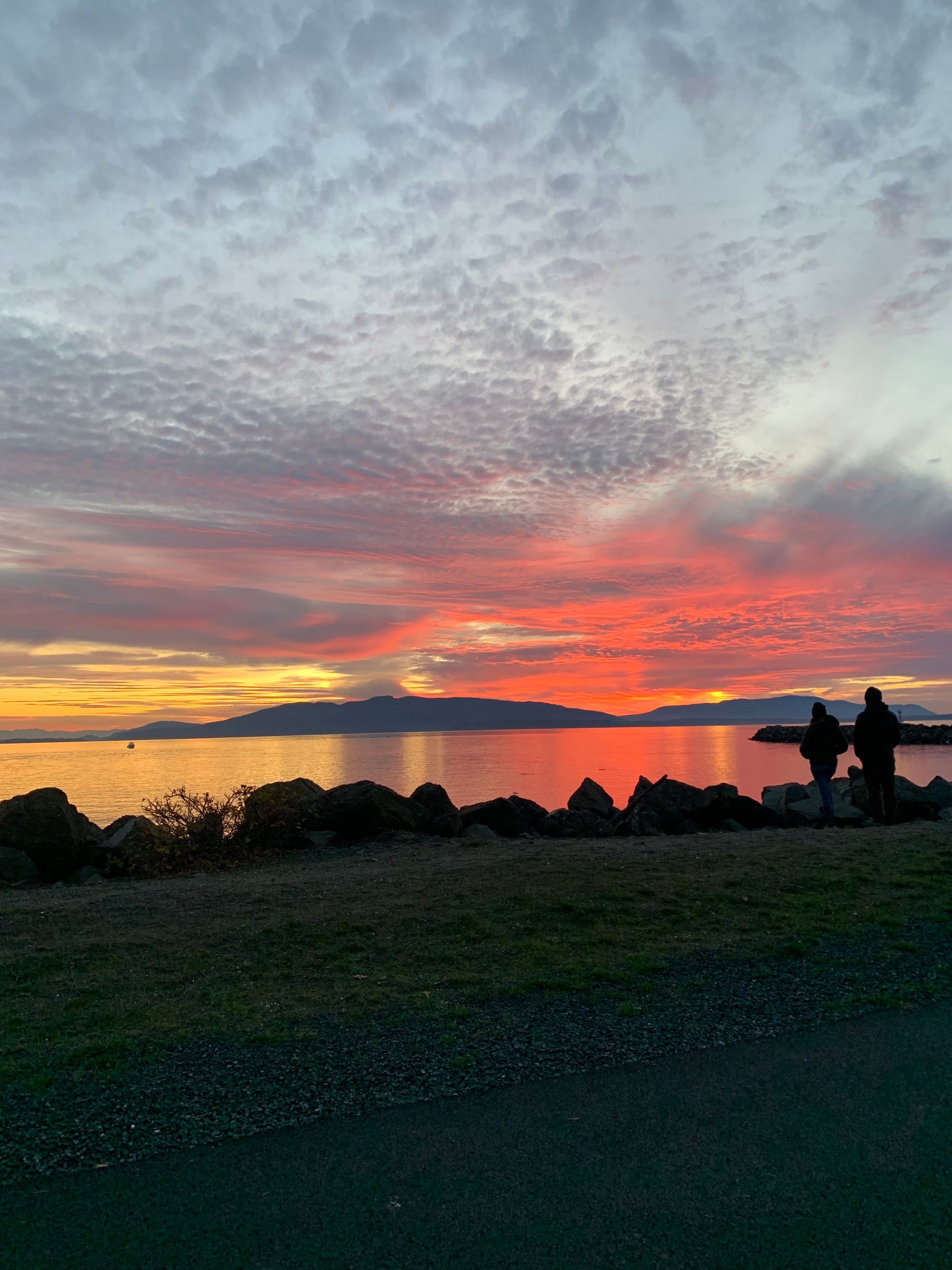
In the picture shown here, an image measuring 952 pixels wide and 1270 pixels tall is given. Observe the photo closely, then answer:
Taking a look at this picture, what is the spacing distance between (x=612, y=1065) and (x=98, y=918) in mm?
6863

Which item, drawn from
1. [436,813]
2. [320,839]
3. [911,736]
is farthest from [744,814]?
[911,736]

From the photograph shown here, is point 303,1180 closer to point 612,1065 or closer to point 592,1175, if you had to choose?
point 592,1175

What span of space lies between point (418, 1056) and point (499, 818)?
45.6ft

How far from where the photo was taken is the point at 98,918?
9562 mm

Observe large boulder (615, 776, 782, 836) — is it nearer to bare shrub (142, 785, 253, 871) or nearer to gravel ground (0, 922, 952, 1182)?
bare shrub (142, 785, 253, 871)

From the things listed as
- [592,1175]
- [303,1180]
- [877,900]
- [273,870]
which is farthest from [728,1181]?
[273,870]

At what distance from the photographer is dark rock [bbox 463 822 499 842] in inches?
660

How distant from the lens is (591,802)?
74.5ft

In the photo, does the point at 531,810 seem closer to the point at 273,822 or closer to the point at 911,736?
the point at 273,822

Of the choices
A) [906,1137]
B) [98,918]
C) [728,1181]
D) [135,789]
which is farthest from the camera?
[135,789]

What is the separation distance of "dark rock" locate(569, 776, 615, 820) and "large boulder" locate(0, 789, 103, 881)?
11926 mm

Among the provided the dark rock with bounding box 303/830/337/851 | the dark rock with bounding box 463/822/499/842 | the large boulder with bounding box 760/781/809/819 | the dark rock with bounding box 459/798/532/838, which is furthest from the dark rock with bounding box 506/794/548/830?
the large boulder with bounding box 760/781/809/819

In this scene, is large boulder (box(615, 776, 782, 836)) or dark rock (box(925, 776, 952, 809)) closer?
large boulder (box(615, 776, 782, 836))

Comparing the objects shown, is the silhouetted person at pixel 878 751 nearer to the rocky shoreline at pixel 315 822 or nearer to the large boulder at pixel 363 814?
the rocky shoreline at pixel 315 822
